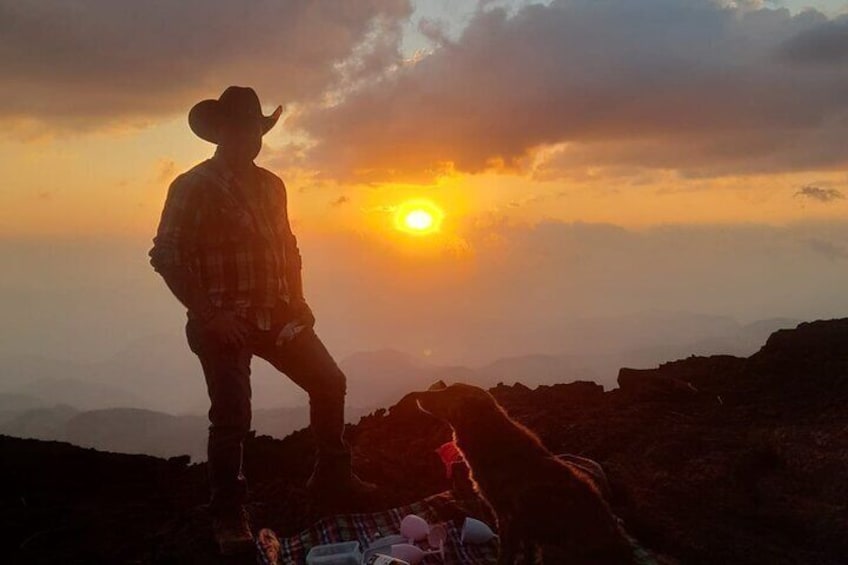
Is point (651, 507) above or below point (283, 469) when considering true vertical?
below

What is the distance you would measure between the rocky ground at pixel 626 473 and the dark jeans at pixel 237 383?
2.48 ft

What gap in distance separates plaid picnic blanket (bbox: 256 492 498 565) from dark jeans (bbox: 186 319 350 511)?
25.3 inches

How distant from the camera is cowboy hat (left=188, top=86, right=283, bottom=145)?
6414mm

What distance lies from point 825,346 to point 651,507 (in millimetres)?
8123

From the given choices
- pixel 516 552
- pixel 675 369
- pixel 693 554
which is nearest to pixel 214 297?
pixel 516 552

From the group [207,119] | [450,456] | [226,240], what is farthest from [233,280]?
[450,456]

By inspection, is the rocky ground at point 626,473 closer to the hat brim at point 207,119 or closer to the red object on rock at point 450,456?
the red object on rock at point 450,456

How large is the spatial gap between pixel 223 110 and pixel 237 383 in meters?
2.60

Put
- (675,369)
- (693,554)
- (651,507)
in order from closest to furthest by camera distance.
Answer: (693,554) < (651,507) < (675,369)

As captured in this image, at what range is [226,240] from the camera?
6.32 m

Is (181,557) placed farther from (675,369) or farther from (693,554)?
(675,369)

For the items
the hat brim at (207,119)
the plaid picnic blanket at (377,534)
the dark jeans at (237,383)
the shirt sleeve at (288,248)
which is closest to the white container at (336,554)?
the plaid picnic blanket at (377,534)

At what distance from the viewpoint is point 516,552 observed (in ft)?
18.9

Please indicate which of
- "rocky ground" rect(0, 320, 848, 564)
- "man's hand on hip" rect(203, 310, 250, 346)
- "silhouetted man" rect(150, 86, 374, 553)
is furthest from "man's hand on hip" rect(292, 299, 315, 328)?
"rocky ground" rect(0, 320, 848, 564)
